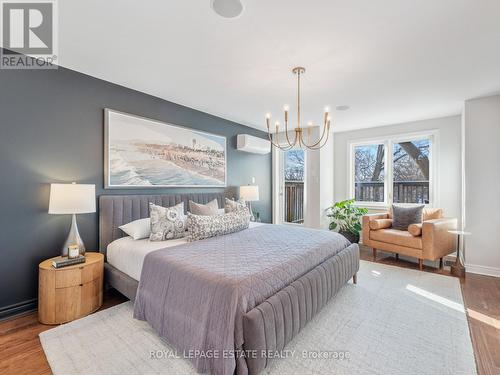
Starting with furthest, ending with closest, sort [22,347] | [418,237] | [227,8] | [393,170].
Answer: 1. [393,170]
2. [418,237]
3. [22,347]
4. [227,8]

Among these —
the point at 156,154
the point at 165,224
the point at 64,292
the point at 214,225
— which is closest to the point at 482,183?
the point at 214,225

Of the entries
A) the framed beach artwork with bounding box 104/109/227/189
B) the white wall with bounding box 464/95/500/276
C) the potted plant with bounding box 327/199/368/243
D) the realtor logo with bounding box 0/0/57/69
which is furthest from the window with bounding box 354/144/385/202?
the realtor logo with bounding box 0/0/57/69

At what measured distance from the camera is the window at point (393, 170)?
4.43m

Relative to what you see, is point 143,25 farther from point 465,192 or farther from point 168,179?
point 465,192

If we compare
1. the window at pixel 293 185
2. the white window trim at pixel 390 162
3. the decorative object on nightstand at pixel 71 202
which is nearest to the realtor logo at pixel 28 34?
the decorative object on nightstand at pixel 71 202

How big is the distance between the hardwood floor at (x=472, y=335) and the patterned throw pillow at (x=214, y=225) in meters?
1.11

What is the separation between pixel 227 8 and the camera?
5.44 ft

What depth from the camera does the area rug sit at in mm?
1617

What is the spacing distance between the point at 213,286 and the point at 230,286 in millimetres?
130

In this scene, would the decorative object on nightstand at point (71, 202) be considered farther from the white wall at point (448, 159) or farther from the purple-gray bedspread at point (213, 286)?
the white wall at point (448, 159)

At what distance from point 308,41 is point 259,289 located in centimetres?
206

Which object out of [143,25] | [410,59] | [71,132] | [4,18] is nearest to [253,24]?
[143,25]

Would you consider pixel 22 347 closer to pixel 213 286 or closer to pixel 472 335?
pixel 213 286

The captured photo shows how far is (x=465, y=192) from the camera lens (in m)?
3.41
